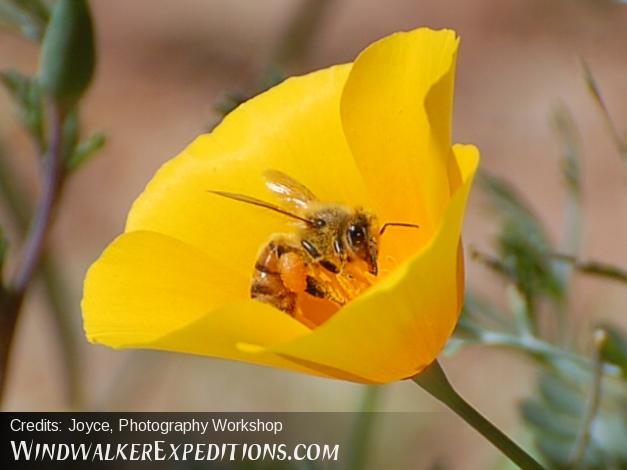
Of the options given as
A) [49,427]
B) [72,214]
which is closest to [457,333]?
[49,427]

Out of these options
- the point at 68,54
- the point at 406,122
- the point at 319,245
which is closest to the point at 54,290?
the point at 68,54

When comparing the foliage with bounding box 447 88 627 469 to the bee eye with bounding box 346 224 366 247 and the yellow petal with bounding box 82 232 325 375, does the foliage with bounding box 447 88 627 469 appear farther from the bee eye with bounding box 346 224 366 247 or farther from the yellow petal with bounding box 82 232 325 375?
the yellow petal with bounding box 82 232 325 375

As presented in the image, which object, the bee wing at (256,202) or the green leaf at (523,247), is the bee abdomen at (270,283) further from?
the green leaf at (523,247)

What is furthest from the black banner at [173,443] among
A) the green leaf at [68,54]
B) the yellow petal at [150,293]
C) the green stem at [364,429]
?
the green leaf at [68,54]

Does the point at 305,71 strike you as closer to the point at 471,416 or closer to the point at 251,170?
the point at 251,170

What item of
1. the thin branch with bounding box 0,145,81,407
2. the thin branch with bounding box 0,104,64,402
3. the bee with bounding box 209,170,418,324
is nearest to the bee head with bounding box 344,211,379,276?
the bee with bounding box 209,170,418,324

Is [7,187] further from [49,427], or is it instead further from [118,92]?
[118,92]
